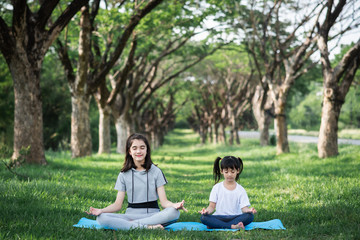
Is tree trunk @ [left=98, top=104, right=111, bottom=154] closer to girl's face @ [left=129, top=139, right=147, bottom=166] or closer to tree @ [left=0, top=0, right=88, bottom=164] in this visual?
tree @ [left=0, top=0, right=88, bottom=164]

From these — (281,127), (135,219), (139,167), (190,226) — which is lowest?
(190,226)

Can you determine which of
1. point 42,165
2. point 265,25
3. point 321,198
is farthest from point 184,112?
point 321,198

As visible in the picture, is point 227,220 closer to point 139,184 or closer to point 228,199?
point 228,199

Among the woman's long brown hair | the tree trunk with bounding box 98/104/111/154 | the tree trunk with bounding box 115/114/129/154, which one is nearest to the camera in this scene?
the woman's long brown hair

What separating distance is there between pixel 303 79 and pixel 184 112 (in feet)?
70.2

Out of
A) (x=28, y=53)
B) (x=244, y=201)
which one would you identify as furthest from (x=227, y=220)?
(x=28, y=53)

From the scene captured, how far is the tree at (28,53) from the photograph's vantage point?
29.3 ft

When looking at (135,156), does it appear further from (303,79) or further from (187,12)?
(303,79)

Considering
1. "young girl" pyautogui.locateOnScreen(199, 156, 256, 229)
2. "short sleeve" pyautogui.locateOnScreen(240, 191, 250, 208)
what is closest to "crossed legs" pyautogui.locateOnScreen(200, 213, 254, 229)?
"young girl" pyautogui.locateOnScreen(199, 156, 256, 229)

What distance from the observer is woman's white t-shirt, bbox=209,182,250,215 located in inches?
190

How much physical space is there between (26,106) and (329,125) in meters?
9.25

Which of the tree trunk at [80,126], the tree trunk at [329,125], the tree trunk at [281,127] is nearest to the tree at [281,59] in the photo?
the tree trunk at [281,127]

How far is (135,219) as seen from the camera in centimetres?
473

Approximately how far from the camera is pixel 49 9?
902cm
